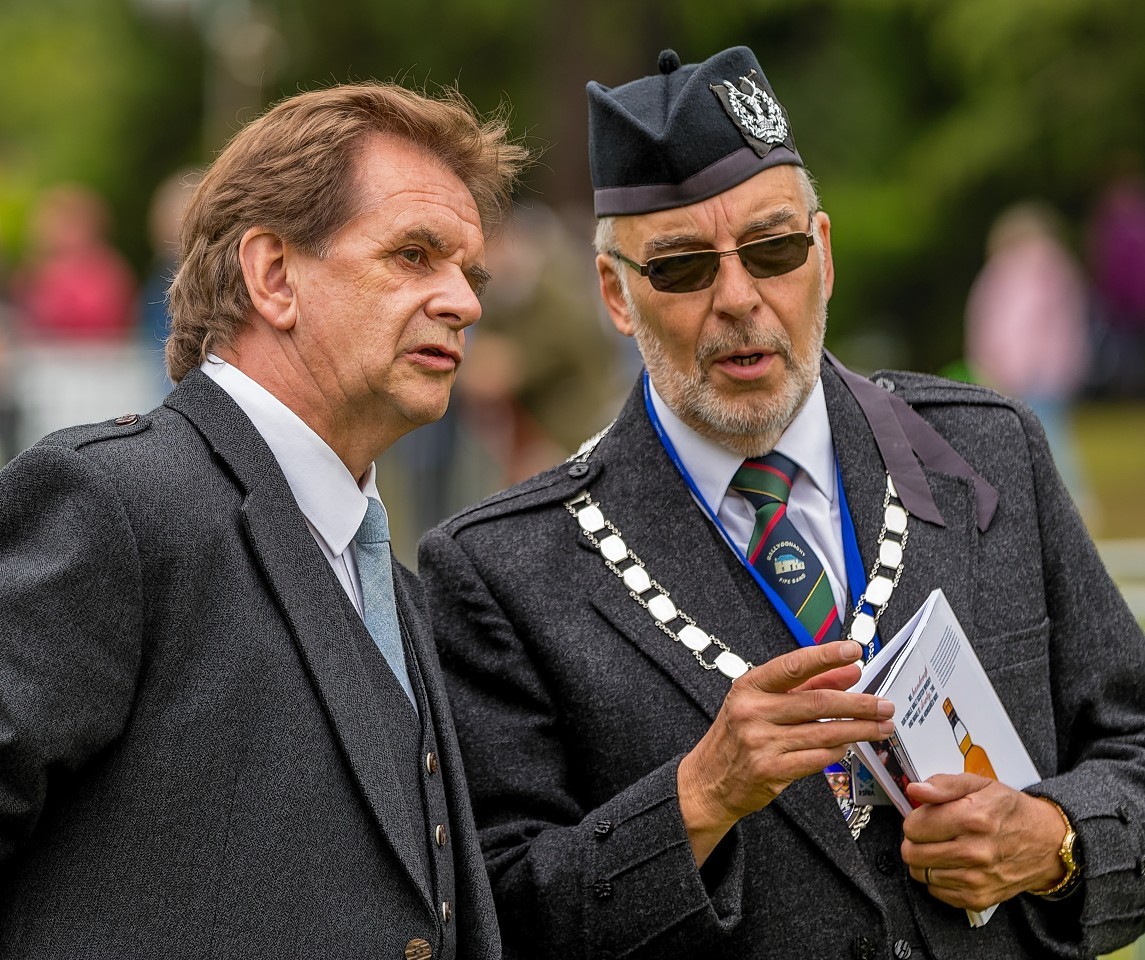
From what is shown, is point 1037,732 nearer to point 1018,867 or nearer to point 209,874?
point 1018,867

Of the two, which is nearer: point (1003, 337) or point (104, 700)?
point (104, 700)

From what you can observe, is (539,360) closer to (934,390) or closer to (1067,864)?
(934,390)

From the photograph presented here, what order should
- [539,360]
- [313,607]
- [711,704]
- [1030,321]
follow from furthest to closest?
[1030,321]
[539,360]
[711,704]
[313,607]

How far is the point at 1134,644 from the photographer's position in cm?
336

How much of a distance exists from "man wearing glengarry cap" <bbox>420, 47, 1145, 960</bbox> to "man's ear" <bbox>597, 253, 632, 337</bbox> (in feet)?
0.08

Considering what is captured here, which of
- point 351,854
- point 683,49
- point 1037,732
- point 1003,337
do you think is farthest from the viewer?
point 683,49

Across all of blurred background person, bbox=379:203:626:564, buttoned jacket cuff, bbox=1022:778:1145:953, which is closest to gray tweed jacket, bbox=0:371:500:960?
buttoned jacket cuff, bbox=1022:778:1145:953

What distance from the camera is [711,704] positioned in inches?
124

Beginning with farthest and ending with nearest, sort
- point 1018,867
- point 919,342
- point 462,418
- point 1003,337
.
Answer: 1. point 919,342
2. point 1003,337
3. point 462,418
4. point 1018,867

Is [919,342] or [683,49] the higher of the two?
[683,49]

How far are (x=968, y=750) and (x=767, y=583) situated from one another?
1.58 feet

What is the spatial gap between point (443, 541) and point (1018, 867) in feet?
4.01

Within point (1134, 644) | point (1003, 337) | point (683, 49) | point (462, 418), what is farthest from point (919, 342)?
point (1134, 644)

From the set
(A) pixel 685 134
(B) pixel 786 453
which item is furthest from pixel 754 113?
(B) pixel 786 453
